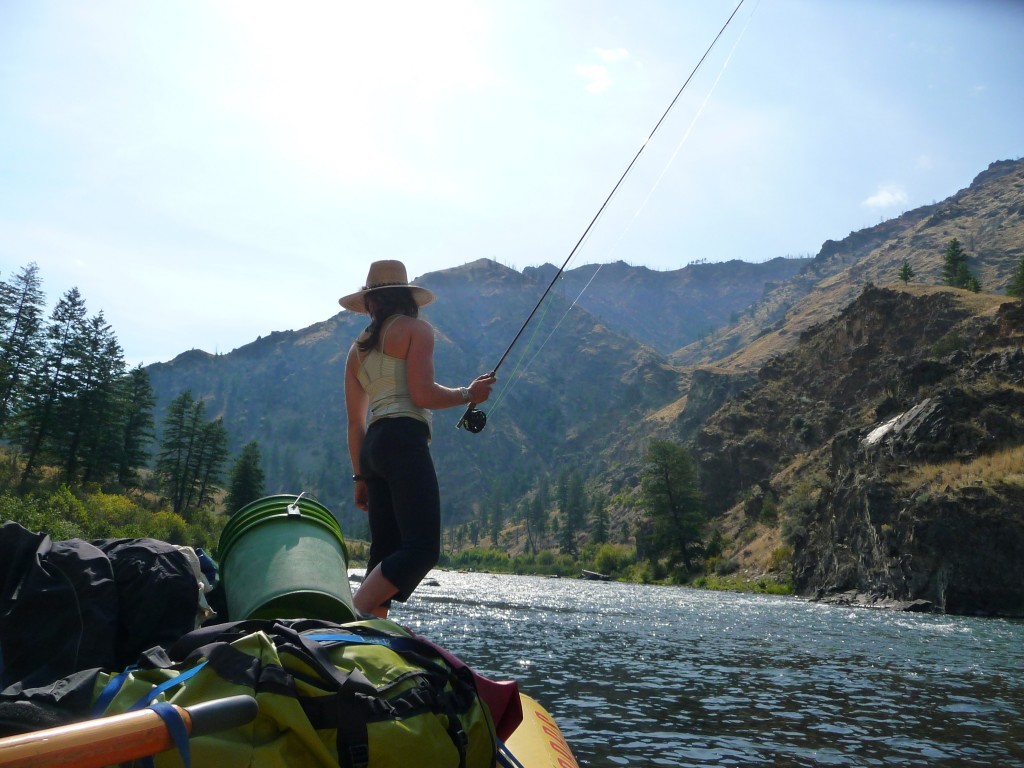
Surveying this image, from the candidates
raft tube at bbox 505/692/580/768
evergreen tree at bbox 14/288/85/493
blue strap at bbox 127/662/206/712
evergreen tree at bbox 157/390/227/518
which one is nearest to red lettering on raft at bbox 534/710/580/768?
raft tube at bbox 505/692/580/768

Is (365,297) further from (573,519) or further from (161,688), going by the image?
(573,519)

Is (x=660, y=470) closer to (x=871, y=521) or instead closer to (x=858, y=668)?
(x=871, y=521)

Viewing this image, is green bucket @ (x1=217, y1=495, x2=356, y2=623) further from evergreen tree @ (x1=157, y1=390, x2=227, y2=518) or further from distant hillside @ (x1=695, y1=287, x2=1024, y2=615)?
evergreen tree @ (x1=157, y1=390, x2=227, y2=518)

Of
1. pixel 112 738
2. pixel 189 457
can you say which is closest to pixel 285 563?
pixel 112 738

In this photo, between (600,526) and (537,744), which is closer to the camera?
(537,744)

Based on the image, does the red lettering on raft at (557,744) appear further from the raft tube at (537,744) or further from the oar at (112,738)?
the oar at (112,738)

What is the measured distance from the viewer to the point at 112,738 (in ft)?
5.39

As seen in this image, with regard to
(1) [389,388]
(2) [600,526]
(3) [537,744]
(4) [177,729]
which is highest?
(1) [389,388]

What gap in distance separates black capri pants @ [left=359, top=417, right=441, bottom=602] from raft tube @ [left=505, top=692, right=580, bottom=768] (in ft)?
3.34

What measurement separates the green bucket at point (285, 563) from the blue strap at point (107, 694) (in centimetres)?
126

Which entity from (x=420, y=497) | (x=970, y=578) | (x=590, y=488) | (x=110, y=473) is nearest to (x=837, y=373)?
(x=970, y=578)

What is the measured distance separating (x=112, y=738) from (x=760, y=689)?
901 centimetres

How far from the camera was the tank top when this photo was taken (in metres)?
4.93

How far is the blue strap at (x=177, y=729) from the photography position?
5.85ft
